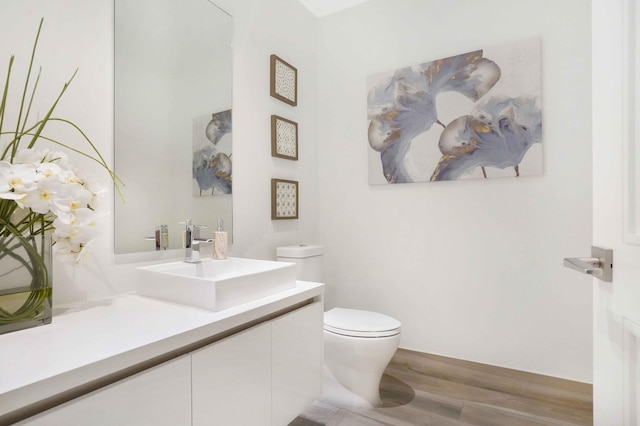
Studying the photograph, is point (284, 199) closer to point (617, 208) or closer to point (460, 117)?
point (460, 117)

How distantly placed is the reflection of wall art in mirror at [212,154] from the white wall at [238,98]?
0.29ft

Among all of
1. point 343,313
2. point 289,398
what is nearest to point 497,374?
point 343,313

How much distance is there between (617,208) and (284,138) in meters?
1.88

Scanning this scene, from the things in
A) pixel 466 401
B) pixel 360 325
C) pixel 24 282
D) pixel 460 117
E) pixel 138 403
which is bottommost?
pixel 466 401

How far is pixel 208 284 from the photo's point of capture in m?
1.07

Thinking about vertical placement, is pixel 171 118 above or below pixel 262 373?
above

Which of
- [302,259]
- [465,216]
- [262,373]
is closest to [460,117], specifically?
[465,216]

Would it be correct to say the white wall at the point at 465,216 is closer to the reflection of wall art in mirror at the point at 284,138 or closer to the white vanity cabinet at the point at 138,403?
the reflection of wall art in mirror at the point at 284,138

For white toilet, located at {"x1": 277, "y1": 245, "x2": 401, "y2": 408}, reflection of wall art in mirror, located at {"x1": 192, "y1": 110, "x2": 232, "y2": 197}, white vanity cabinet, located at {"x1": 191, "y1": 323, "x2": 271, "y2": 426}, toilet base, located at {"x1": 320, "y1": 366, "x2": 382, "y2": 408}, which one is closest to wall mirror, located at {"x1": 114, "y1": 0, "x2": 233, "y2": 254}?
reflection of wall art in mirror, located at {"x1": 192, "y1": 110, "x2": 232, "y2": 197}

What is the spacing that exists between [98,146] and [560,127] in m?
2.35

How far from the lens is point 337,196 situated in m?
2.68

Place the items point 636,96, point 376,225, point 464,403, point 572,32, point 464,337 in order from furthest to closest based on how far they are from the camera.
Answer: point 376,225, point 464,337, point 572,32, point 464,403, point 636,96

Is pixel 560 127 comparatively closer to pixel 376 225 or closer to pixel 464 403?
pixel 376 225

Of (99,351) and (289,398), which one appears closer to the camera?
(99,351)
